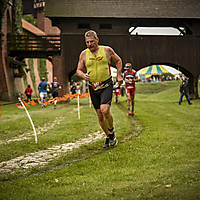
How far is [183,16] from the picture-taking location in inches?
1045

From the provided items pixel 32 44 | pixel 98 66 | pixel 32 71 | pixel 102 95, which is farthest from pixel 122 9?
pixel 102 95

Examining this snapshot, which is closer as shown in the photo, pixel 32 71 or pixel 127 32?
pixel 127 32

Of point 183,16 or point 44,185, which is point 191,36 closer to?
point 183,16

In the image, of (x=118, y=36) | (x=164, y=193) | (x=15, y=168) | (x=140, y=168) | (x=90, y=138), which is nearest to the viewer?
(x=164, y=193)

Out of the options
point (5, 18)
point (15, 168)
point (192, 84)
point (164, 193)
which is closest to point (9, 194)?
point (15, 168)

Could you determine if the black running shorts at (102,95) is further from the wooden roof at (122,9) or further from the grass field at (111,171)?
the wooden roof at (122,9)

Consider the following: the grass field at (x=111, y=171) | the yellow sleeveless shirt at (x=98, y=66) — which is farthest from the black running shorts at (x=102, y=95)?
the grass field at (x=111, y=171)

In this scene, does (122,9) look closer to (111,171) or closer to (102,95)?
(102,95)

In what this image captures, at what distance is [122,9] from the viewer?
87.4 feet

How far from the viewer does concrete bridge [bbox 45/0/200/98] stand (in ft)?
84.9

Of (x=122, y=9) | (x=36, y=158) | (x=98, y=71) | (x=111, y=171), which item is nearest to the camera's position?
(x=111, y=171)

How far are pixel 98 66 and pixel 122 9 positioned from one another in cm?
2174

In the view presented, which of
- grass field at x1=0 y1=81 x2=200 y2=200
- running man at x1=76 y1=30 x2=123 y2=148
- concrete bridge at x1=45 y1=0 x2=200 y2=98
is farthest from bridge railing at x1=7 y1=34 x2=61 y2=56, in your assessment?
running man at x1=76 y1=30 x2=123 y2=148

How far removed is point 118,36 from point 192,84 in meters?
7.84
